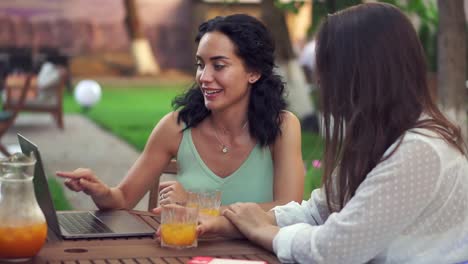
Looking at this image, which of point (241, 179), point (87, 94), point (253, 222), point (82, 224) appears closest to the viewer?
Result: point (253, 222)

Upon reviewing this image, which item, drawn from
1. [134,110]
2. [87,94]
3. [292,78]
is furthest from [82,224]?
[134,110]

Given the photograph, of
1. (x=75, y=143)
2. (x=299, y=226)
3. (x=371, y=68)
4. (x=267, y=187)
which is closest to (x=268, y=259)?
(x=299, y=226)

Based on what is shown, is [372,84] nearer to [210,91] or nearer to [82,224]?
[82,224]

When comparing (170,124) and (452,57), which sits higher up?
(170,124)

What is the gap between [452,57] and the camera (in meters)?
6.53

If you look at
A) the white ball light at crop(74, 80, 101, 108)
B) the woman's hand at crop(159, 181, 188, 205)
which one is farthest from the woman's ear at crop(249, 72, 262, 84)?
the white ball light at crop(74, 80, 101, 108)

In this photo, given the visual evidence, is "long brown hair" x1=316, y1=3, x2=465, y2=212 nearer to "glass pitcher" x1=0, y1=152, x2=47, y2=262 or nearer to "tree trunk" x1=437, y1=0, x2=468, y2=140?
"glass pitcher" x1=0, y1=152, x2=47, y2=262

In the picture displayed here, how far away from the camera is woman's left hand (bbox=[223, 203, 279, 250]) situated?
100 inches

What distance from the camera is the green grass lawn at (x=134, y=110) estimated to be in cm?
1294

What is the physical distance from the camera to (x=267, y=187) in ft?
11.5

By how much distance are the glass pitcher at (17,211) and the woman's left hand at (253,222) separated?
1.82 feet

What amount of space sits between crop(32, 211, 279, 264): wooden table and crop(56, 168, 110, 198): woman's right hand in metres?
0.38

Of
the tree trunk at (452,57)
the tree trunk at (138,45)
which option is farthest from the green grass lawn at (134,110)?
the tree trunk at (452,57)

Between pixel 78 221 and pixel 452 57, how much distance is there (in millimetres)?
4134
